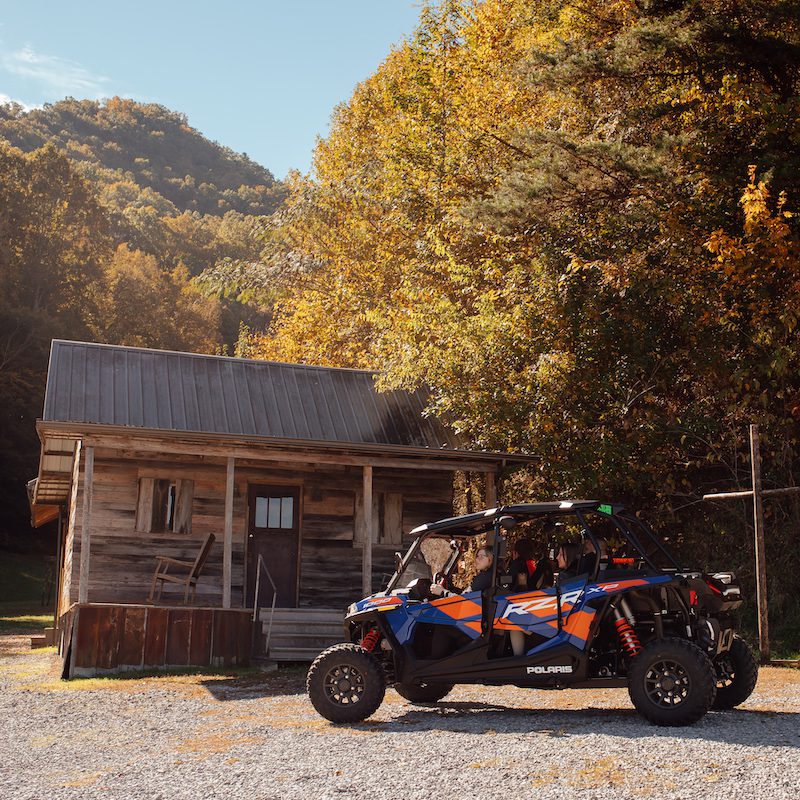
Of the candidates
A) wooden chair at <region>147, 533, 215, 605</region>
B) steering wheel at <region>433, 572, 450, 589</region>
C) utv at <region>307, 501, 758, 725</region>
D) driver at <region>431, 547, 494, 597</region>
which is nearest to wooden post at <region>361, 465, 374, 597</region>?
wooden chair at <region>147, 533, 215, 605</region>

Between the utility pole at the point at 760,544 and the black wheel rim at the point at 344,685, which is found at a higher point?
the utility pole at the point at 760,544

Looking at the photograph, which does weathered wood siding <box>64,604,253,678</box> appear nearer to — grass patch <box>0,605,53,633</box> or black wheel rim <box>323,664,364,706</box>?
black wheel rim <box>323,664,364,706</box>

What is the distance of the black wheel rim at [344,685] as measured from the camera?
9008 millimetres

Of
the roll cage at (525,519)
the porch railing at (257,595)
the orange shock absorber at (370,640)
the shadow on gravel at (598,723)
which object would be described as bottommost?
the shadow on gravel at (598,723)

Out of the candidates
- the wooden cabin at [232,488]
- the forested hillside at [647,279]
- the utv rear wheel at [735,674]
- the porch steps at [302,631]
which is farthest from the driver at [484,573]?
the forested hillside at [647,279]

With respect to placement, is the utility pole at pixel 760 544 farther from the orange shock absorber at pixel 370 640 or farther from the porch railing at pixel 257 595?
the porch railing at pixel 257 595

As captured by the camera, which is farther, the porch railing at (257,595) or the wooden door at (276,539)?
the wooden door at (276,539)

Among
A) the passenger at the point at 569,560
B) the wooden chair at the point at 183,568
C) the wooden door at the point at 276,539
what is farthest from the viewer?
the wooden door at the point at 276,539

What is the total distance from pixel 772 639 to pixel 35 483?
15233mm

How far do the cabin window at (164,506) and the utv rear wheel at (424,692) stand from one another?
25.9 ft

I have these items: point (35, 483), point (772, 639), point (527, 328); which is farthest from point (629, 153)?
point (35, 483)

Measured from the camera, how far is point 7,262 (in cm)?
4181

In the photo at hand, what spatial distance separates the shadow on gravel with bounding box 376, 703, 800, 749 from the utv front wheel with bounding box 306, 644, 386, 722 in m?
0.27

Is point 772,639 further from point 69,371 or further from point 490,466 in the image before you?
point 69,371
